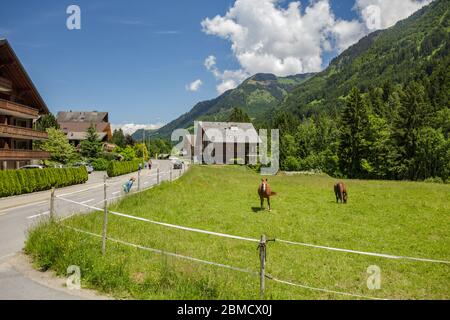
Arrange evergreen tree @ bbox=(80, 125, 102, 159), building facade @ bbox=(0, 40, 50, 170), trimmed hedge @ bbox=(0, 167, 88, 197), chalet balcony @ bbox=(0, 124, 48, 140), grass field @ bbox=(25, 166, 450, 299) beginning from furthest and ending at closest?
1. evergreen tree @ bbox=(80, 125, 102, 159)
2. building facade @ bbox=(0, 40, 50, 170)
3. chalet balcony @ bbox=(0, 124, 48, 140)
4. trimmed hedge @ bbox=(0, 167, 88, 197)
5. grass field @ bbox=(25, 166, 450, 299)

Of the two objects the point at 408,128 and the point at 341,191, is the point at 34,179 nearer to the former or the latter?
the point at 341,191

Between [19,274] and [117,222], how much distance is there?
623cm

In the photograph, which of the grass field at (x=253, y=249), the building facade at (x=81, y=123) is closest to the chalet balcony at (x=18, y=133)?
the grass field at (x=253, y=249)

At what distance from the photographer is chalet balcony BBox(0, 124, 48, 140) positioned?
1530 inches

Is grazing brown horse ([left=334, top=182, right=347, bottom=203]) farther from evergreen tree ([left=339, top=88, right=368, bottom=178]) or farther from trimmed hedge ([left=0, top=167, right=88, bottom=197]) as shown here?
evergreen tree ([left=339, top=88, right=368, bottom=178])

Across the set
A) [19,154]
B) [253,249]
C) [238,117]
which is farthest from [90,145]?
[253,249]

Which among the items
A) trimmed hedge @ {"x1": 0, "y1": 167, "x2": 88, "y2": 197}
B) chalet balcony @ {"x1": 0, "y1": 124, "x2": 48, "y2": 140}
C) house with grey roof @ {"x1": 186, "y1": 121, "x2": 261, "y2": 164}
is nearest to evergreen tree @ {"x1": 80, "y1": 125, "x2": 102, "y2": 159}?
chalet balcony @ {"x1": 0, "y1": 124, "x2": 48, "y2": 140}

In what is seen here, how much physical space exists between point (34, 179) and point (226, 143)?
235ft

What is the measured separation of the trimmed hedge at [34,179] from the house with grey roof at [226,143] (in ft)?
201

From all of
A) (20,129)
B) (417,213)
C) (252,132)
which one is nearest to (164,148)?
(252,132)

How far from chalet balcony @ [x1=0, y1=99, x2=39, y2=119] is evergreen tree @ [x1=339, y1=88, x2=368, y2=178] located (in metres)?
51.7

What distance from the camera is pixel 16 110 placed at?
41.6m

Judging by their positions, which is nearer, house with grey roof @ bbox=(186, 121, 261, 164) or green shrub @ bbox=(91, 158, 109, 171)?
green shrub @ bbox=(91, 158, 109, 171)
